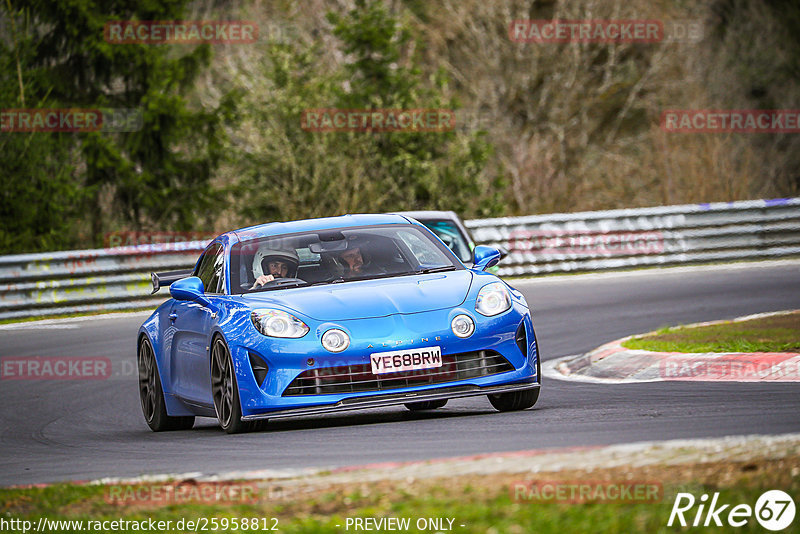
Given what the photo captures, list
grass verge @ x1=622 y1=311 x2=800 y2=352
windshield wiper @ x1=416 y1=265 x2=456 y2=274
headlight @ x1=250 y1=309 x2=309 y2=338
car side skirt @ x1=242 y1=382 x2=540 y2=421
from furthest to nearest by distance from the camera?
1. grass verge @ x1=622 y1=311 x2=800 y2=352
2. windshield wiper @ x1=416 y1=265 x2=456 y2=274
3. headlight @ x1=250 y1=309 x2=309 y2=338
4. car side skirt @ x1=242 y1=382 x2=540 y2=421

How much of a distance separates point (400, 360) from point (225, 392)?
1.28 metres

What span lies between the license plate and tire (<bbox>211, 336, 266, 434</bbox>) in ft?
3.04

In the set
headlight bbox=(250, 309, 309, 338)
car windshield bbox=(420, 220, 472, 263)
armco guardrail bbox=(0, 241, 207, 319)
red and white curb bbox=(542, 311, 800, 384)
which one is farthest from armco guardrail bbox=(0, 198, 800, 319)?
headlight bbox=(250, 309, 309, 338)

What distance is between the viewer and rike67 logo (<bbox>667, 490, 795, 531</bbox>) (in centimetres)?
495

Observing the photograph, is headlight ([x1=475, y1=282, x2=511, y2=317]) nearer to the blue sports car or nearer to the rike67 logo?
the blue sports car

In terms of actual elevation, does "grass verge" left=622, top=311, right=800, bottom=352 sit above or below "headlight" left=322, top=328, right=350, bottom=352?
below

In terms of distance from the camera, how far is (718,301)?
18.0m

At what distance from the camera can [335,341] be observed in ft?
29.1

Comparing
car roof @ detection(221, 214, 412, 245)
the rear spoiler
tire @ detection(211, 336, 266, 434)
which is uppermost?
car roof @ detection(221, 214, 412, 245)

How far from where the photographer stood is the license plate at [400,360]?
885cm

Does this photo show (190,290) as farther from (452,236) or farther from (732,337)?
(452,236)

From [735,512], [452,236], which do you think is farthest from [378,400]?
[452,236]

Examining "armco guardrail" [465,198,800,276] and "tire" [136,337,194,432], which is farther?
"armco guardrail" [465,198,800,276]

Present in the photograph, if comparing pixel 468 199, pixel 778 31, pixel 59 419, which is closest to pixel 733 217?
pixel 468 199
